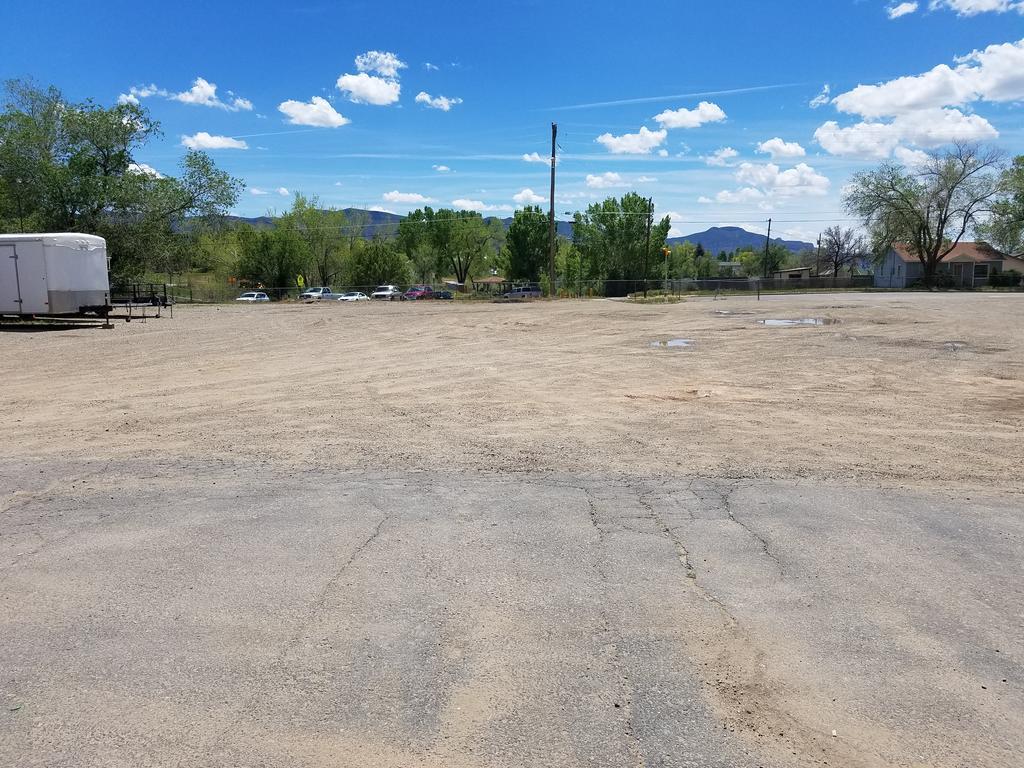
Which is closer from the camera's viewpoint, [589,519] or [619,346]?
[589,519]

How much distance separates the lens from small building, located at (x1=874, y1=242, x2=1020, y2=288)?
7950 cm

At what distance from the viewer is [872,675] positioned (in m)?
3.43

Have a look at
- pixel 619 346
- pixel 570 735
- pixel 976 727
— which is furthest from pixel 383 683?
pixel 619 346

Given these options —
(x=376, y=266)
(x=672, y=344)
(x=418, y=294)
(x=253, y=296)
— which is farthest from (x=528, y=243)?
(x=672, y=344)

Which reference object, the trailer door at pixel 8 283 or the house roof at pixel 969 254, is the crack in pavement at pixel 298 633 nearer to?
the trailer door at pixel 8 283

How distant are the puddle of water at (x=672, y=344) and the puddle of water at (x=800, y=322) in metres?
5.60

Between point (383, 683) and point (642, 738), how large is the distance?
49.3 inches

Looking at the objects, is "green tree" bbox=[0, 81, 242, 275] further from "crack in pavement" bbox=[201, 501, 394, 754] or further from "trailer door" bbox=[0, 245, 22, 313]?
"crack in pavement" bbox=[201, 501, 394, 754]

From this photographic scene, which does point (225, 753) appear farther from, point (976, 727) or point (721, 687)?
point (976, 727)

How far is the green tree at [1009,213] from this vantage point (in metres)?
73.0

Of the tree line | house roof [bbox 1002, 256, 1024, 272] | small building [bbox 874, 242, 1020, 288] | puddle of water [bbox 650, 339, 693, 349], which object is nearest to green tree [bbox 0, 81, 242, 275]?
the tree line

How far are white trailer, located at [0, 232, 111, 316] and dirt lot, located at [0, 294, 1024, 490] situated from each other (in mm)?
3389

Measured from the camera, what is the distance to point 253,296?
2398 inches

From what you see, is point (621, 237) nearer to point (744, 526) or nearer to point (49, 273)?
point (49, 273)
